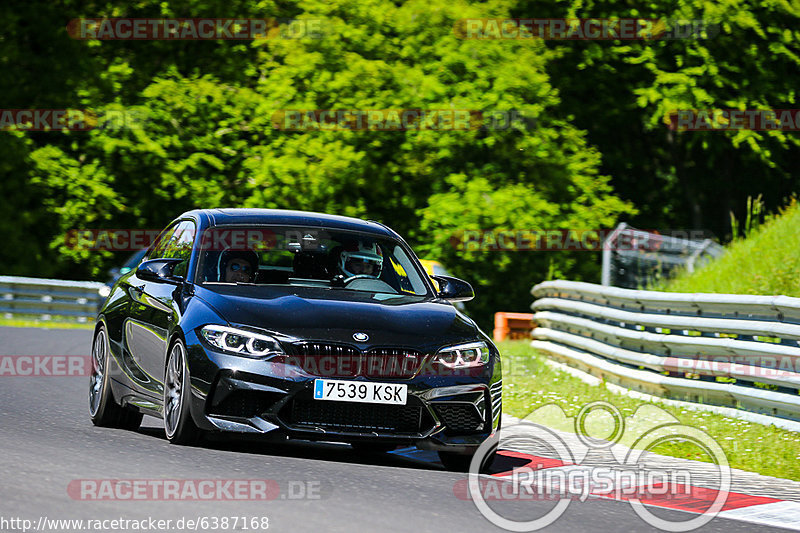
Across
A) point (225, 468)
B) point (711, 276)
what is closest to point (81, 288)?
point (711, 276)

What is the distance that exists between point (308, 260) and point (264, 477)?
7.22ft

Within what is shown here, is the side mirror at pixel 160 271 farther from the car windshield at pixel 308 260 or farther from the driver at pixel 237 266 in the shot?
the driver at pixel 237 266

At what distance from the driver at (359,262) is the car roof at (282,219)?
0.57 ft

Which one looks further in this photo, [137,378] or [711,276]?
[711,276]

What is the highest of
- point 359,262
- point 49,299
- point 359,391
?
point 359,262

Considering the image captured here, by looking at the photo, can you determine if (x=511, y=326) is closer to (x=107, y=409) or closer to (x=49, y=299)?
(x=49, y=299)

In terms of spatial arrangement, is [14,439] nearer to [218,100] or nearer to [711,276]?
[711,276]

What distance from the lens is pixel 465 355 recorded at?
858 cm

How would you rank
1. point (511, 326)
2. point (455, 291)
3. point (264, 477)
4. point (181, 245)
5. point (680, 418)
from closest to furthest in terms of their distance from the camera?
point (264, 477) → point (455, 291) → point (181, 245) → point (680, 418) → point (511, 326)

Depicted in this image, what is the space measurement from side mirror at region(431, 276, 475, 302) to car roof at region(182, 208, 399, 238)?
1.86ft

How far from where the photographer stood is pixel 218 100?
33938 millimetres

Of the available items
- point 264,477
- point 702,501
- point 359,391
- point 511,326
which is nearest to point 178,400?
→ point 264,477

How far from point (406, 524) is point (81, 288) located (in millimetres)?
24487

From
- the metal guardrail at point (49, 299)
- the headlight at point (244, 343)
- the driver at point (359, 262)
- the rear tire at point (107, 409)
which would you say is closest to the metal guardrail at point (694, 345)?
the driver at point (359, 262)
